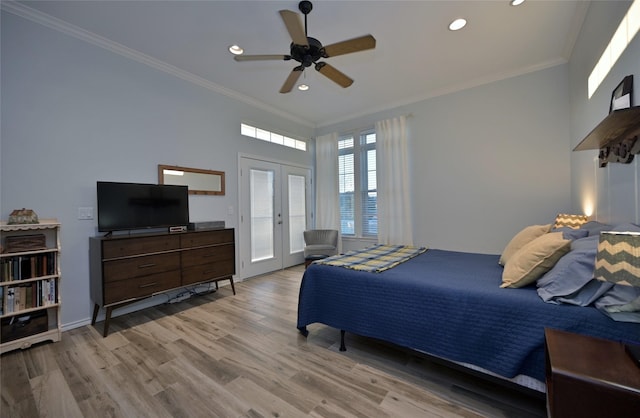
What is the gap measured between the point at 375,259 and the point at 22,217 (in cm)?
317

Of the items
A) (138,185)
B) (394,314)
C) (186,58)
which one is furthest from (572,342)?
(186,58)

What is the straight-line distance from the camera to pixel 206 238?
10.6 feet

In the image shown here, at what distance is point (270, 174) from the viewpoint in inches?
184

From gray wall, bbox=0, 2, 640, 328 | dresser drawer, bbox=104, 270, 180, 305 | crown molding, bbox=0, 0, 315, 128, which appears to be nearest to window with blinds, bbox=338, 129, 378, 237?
gray wall, bbox=0, 2, 640, 328

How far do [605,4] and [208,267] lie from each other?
456 centimetres

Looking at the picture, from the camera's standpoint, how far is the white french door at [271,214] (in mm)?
4238

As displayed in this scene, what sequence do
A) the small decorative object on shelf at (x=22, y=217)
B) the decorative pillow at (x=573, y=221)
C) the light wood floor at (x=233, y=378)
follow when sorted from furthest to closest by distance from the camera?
1. the decorative pillow at (x=573, y=221)
2. the small decorative object on shelf at (x=22, y=217)
3. the light wood floor at (x=233, y=378)

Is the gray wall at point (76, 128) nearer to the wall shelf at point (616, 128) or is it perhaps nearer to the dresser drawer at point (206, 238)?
the dresser drawer at point (206, 238)

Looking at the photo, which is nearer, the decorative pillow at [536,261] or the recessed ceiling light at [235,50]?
the decorative pillow at [536,261]

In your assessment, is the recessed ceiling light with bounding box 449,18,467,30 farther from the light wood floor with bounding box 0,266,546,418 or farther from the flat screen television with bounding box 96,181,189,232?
the flat screen television with bounding box 96,181,189,232

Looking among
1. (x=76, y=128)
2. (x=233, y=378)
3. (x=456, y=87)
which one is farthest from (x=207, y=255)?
(x=456, y=87)

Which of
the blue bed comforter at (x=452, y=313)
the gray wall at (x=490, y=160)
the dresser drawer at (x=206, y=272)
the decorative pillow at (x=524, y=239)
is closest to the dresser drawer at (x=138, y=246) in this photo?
the dresser drawer at (x=206, y=272)

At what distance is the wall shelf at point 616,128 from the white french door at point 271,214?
157 inches

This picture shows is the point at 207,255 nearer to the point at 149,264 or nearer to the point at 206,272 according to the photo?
the point at 206,272
